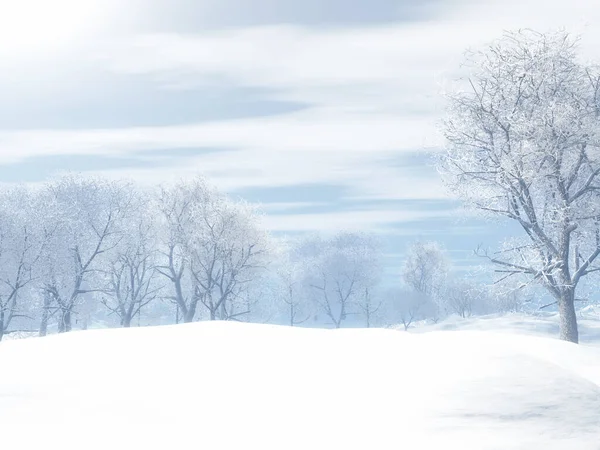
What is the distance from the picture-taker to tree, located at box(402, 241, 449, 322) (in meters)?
74.7

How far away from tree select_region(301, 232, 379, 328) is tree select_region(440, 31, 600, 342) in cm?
4349

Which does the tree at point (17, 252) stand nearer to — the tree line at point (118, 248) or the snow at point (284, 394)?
the tree line at point (118, 248)

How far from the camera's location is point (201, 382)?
22.0 feet

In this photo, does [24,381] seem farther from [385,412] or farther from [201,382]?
[385,412]

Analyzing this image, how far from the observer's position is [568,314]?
72.4ft

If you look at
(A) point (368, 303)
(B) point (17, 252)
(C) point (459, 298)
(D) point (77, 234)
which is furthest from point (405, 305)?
(B) point (17, 252)

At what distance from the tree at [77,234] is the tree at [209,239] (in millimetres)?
3232

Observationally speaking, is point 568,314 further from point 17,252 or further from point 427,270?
point 427,270

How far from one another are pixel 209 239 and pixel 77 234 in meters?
7.76

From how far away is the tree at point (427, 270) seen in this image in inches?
2940

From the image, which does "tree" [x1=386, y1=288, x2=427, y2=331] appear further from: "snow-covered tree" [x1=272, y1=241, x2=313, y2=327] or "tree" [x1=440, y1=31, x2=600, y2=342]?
"tree" [x1=440, y1=31, x2=600, y2=342]

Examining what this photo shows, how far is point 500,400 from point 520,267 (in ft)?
53.3

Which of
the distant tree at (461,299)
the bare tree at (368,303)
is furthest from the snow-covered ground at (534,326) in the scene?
the distant tree at (461,299)

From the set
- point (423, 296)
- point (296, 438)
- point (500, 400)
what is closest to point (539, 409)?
point (500, 400)
